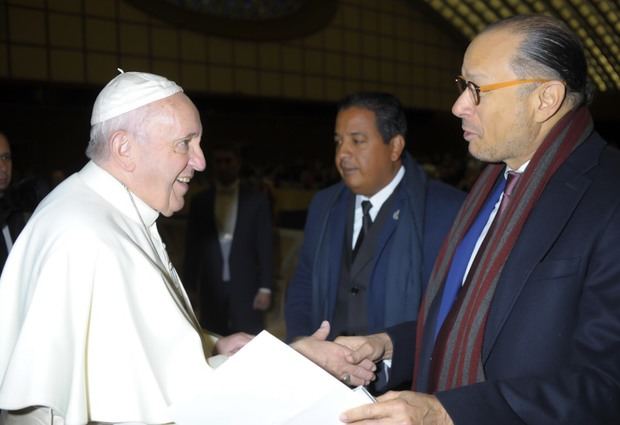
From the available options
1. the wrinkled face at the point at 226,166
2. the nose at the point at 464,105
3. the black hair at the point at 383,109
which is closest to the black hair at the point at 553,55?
the nose at the point at 464,105

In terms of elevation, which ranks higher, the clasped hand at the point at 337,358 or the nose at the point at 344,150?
the nose at the point at 344,150

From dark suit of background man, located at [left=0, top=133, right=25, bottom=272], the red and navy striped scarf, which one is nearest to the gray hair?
the red and navy striped scarf

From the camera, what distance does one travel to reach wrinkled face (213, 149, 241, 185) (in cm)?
437

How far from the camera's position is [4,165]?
314 centimetres

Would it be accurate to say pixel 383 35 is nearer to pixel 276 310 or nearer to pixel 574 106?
pixel 276 310

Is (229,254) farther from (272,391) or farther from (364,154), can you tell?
(272,391)

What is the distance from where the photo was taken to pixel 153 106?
152 cm

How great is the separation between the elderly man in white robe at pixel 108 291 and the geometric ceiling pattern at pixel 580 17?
25.5 metres

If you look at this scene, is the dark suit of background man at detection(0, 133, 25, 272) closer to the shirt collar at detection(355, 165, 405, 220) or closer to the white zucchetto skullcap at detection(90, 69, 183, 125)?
the white zucchetto skullcap at detection(90, 69, 183, 125)

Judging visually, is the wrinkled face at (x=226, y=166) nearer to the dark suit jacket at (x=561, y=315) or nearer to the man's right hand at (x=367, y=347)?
the man's right hand at (x=367, y=347)

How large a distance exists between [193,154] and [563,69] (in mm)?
1065

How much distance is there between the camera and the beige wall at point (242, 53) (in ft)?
53.0

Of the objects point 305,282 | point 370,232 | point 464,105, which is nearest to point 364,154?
point 370,232

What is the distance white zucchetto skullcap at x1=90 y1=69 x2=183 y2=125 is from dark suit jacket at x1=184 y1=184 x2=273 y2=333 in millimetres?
2653
